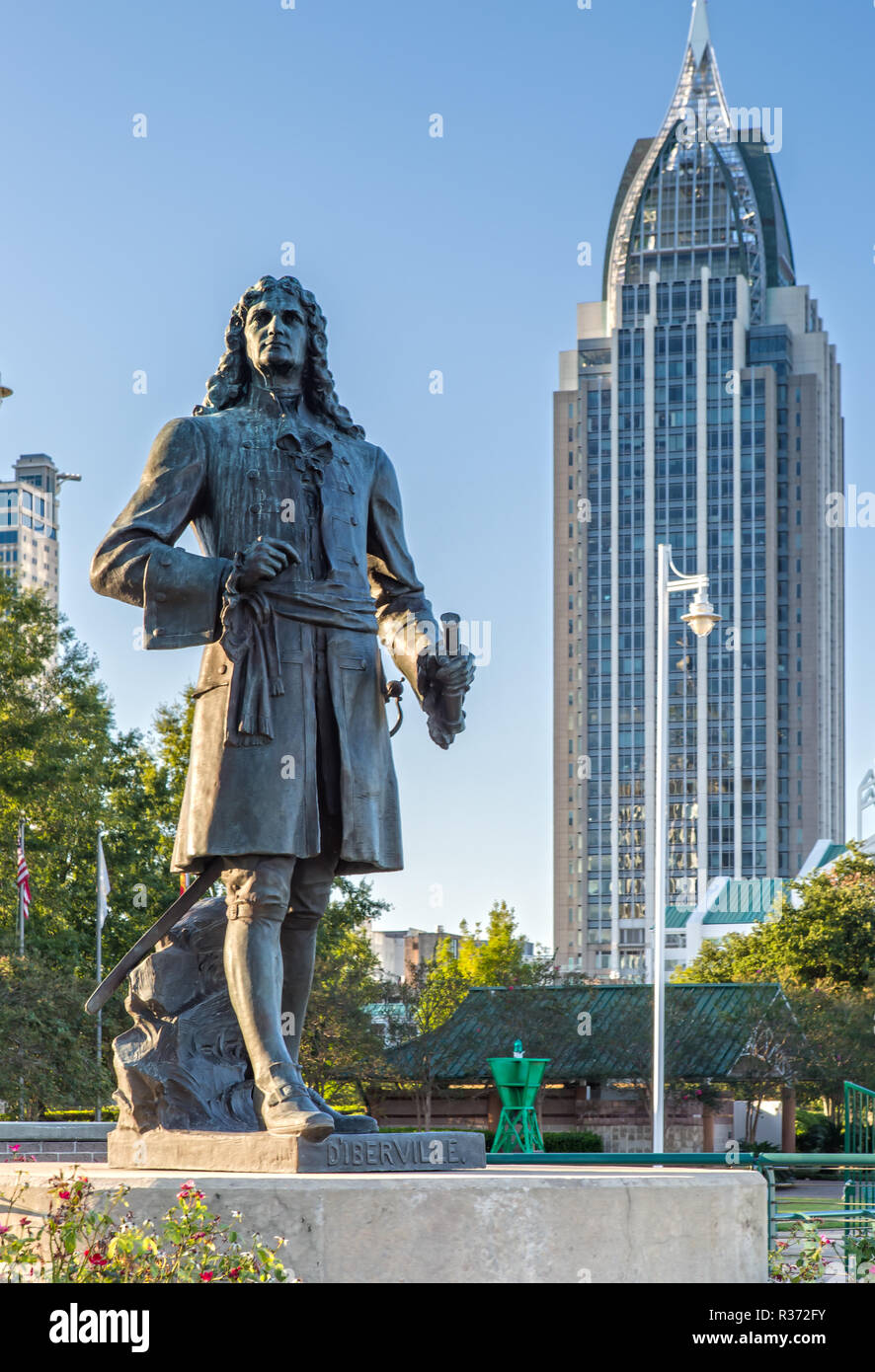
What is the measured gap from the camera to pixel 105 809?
40219mm

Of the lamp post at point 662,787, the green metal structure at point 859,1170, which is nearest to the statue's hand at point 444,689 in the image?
the green metal structure at point 859,1170

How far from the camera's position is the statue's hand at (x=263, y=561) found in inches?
228

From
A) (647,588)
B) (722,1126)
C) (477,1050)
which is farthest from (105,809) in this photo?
(647,588)

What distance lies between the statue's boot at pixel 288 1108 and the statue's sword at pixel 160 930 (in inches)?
27.8

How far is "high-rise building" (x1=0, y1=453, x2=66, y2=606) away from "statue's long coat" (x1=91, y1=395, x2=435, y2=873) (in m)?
151

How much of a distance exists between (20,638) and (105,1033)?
26.1ft

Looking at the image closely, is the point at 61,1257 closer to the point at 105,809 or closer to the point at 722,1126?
the point at 105,809

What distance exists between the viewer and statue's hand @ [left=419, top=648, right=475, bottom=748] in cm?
623

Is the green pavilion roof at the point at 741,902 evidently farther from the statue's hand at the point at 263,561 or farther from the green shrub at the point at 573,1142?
the statue's hand at the point at 263,561

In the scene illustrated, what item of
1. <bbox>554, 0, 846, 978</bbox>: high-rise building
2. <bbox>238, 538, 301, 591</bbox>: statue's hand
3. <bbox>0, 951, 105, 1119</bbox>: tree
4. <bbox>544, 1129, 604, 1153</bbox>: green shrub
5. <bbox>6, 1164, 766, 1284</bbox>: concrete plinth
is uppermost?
<bbox>554, 0, 846, 978</bbox>: high-rise building

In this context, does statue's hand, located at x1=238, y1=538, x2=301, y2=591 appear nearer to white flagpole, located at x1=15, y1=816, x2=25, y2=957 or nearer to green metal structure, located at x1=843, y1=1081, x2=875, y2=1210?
green metal structure, located at x1=843, y1=1081, x2=875, y2=1210

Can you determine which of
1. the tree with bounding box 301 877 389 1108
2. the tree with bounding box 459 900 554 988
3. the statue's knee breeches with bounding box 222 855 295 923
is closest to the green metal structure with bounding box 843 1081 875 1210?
the statue's knee breeches with bounding box 222 855 295 923
